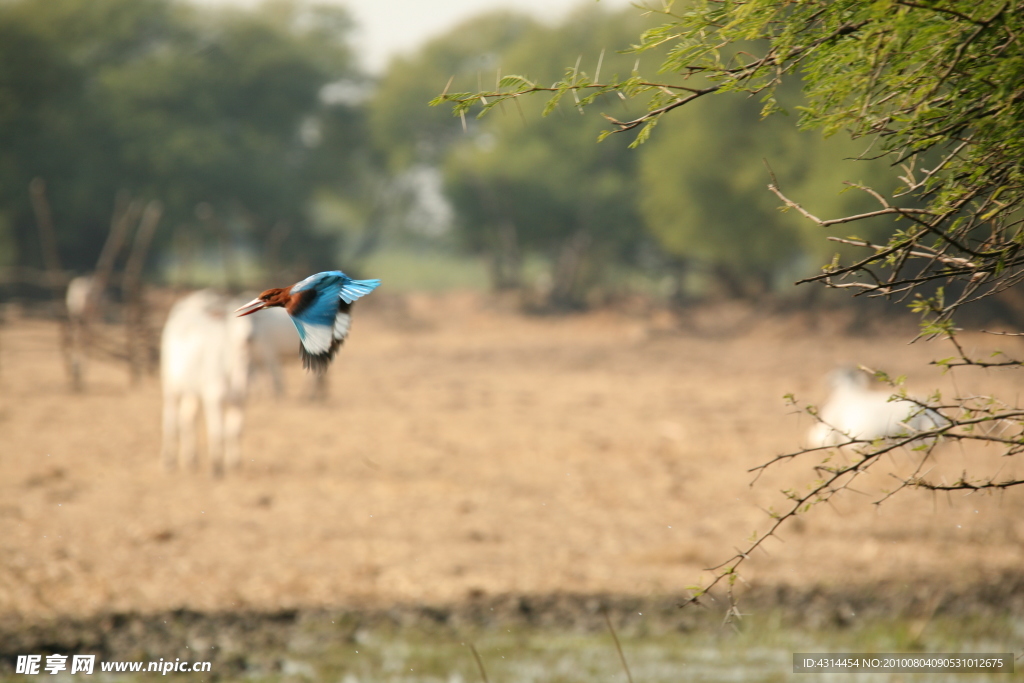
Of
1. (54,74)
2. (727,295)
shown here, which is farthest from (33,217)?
(727,295)

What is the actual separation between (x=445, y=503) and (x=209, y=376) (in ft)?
8.37

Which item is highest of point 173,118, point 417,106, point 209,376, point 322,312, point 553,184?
point 417,106

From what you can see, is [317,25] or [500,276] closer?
[500,276]

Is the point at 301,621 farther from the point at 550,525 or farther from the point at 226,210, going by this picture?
the point at 226,210

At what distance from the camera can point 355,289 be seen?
103 inches

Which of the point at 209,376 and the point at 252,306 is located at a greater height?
the point at 209,376

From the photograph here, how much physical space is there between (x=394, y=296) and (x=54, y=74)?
11.8m

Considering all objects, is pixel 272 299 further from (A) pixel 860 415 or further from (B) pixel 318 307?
(A) pixel 860 415

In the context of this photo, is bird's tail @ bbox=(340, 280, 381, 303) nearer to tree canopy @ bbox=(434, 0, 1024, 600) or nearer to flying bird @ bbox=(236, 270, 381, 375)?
flying bird @ bbox=(236, 270, 381, 375)

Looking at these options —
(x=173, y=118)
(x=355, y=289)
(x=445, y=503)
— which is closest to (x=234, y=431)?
(x=445, y=503)

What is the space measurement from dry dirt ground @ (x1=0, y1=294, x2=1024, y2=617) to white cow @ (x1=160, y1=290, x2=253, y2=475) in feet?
1.18

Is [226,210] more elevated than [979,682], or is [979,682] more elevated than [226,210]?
[226,210]

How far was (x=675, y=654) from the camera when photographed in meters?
5.50

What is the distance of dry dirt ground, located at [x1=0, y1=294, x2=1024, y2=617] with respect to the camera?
249 inches
